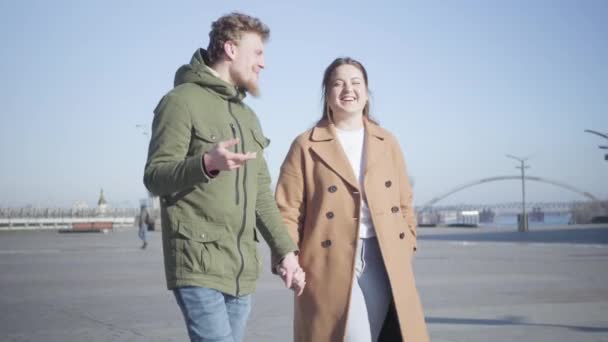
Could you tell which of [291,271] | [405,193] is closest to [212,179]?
[291,271]

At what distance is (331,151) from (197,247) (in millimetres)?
1757

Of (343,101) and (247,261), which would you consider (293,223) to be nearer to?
(343,101)

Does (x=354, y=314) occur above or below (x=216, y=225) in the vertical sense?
below

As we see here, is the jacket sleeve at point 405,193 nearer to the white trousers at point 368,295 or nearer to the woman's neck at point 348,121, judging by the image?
the woman's neck at point 348,121

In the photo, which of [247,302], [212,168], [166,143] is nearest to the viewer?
[212,168]

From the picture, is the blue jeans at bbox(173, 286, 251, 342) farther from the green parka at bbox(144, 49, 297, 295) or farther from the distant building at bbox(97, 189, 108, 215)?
the distant building at bbox(97, 189, 108, 215)

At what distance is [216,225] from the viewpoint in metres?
3.04

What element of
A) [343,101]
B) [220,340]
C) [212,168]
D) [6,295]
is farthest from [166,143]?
[6,295]

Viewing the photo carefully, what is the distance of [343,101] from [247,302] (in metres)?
1.80

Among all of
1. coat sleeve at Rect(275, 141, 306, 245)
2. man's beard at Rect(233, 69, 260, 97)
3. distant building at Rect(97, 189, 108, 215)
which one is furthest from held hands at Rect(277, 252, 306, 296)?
distant building at Rect(97, 189, 108, 215)

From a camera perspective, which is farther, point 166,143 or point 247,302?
point 247,302

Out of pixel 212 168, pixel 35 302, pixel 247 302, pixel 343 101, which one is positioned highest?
pixel 343 101

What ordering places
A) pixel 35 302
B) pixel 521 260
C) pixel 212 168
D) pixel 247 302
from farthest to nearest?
pixel 521 260 → pixel 35 302 → pixel 247 302 → pixel 212 168

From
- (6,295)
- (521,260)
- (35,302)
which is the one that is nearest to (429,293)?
(35,302)
